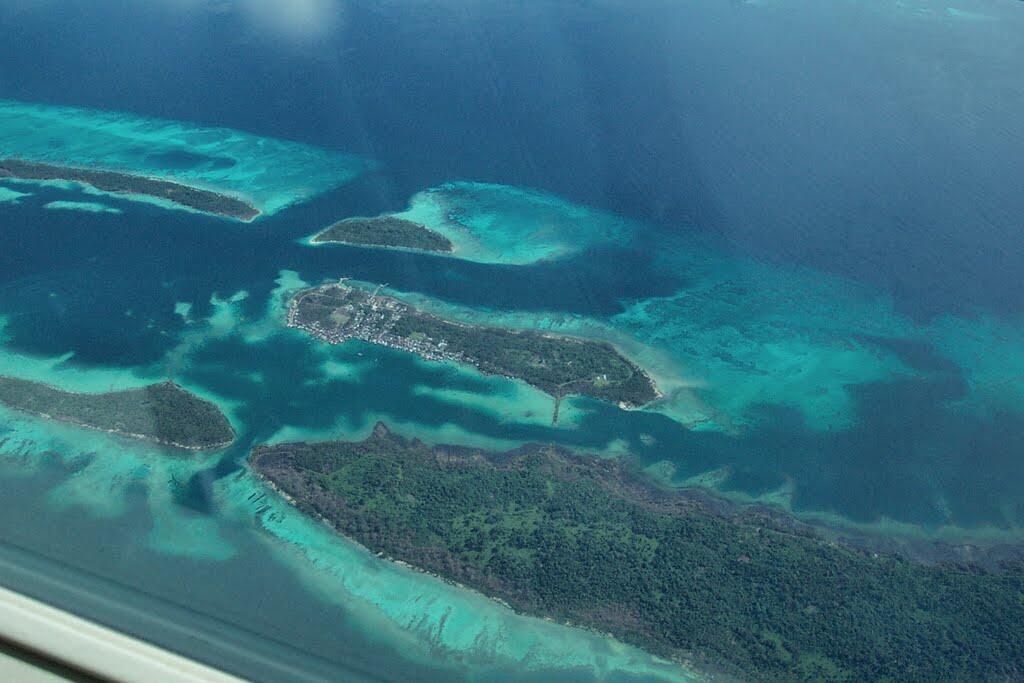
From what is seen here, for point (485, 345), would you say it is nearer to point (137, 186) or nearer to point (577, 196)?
point (577, 196)

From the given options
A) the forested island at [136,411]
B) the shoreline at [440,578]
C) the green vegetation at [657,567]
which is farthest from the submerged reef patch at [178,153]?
the green vegetation at [657,567]

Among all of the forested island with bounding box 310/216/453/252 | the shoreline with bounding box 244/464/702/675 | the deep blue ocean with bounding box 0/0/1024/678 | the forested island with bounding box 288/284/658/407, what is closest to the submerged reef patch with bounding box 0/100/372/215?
the deep blue ocean with bounding box 0/0/1024/678

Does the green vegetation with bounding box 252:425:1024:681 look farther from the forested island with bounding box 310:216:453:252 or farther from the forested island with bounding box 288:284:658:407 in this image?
the forested island with bounding box 310:216:453:252

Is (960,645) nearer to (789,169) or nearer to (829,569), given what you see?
(829,569)

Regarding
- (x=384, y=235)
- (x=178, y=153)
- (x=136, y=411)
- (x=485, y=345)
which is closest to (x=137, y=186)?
(x=178, y=153)

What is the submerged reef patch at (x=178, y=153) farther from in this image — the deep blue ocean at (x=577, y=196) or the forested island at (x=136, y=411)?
the forested island at (x=136, y=411)
